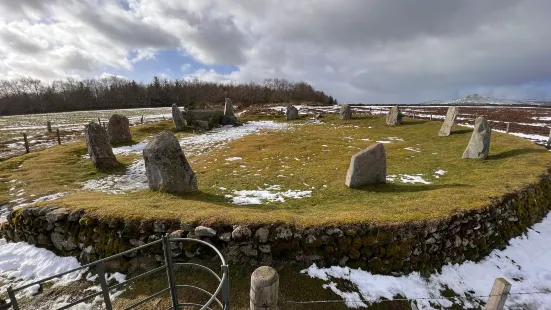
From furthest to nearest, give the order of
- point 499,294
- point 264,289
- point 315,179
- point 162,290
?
point 315,179, point 499,294, point 162,290, point 264,289

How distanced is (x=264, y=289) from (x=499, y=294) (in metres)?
4.49

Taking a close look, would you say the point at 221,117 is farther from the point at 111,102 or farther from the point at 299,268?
the point at 111,102

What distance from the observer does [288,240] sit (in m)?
6.75

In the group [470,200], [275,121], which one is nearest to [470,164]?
[470,200]

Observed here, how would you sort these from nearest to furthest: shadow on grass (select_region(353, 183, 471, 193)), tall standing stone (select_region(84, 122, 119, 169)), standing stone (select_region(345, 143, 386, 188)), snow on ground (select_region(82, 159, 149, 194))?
shadow on grass (select_region(353, 183, 471, 193)) → standing stone (select_region(345, 143, 386, 188)) → snow on ground (select_region(82, 159, 149, 194)) → tall standing stone (select_region(84, 122, 119, 169))

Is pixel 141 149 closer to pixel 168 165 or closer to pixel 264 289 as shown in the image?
pixel 168 165

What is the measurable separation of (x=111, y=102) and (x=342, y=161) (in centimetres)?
10241

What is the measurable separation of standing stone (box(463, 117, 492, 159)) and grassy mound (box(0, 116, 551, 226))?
494 mm

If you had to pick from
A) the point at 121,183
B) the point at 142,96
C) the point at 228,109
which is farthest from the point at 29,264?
the point at 142,96

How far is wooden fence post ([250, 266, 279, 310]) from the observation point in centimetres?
333

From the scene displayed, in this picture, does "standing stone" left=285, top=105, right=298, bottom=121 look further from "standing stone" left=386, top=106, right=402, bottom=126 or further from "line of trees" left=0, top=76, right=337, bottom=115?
"line of trees" left=0, top=76, right=337, bottom=115

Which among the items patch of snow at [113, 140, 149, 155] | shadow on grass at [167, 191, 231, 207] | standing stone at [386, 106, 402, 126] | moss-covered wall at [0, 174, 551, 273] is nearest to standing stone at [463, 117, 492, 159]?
moss-covered wall at [0, 174, 551, 273]

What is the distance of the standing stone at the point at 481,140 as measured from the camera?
44.5 feet

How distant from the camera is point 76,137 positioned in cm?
2892
